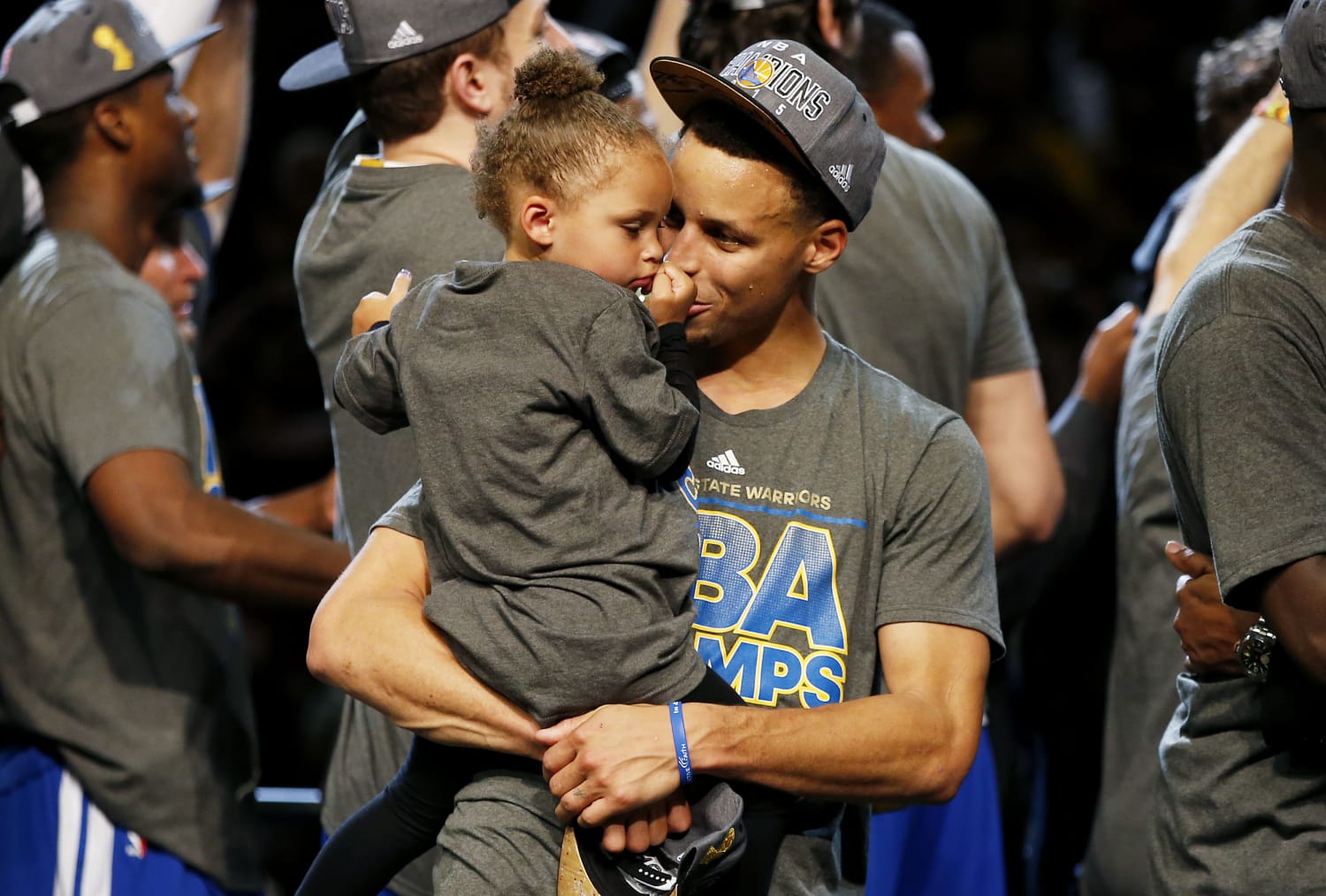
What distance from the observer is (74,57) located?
3039mm

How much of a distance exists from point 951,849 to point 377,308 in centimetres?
156

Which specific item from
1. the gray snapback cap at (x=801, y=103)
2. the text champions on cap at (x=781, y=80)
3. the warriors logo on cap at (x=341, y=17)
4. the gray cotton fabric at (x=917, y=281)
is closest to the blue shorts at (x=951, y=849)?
the gray cotton fabric at (x=917, y=281)

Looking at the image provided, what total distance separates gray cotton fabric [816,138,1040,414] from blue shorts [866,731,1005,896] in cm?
72

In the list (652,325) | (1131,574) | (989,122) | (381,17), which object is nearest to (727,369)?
(652,325)

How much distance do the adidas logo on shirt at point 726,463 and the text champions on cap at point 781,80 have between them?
437 mm

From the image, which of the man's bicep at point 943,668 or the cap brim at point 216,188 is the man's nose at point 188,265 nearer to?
the cap brim at point 216,188

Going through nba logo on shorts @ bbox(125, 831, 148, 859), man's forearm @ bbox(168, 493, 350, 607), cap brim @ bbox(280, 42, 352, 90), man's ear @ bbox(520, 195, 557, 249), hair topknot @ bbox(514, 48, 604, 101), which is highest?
hair topknot @ bbox(514, 48, 604, 101)

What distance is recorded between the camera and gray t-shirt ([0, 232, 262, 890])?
2809 millimetres

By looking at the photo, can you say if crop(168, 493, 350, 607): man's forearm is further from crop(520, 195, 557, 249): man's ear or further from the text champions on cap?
the text champions on cap

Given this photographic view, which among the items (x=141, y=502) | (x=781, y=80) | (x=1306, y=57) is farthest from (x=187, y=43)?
(x=1306, y=57)

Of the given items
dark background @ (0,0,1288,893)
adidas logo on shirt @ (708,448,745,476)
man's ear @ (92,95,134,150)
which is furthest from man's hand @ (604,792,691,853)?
dark background @ (0,0,1288,893)

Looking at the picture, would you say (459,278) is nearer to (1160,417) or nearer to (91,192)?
(1160,417)

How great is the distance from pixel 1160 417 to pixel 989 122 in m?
4.24

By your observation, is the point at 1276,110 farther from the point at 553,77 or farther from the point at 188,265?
the point at 188,265
